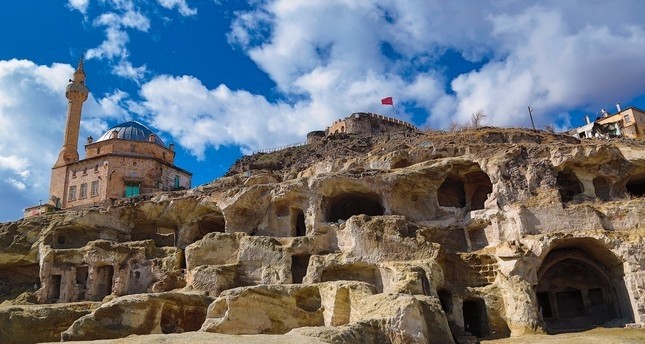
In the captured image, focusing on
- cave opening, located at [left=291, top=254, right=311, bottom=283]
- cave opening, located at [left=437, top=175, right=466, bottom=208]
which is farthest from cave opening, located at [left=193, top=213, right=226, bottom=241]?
cave opening, located at [left=437, top=175, right=466, bottom=208]

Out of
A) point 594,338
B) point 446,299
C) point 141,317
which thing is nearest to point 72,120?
point 141,317

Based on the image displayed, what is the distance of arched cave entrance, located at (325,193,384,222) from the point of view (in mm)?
30150

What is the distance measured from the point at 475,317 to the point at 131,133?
3529 cm

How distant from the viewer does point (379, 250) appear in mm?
23703

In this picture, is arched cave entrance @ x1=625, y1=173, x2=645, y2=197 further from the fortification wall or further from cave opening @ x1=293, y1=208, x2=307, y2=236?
the fortification wall

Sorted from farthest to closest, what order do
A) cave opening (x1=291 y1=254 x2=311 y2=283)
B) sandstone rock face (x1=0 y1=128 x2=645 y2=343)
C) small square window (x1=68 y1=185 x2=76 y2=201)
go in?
small square window (x1=68 y1=185 x2=76 y2=201)
cave opening (x1=291 y1=254 x2=311 y2=283)
sandstone rock face (x1=0 y1=128 x2=645 y2=343)

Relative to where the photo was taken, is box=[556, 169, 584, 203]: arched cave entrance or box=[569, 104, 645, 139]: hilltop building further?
box=[569, 104, 645, 139]: hilltop building

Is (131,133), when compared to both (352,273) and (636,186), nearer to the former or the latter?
(352,273)

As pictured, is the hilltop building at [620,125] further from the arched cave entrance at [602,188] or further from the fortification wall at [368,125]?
the arched cave entrance at [602,188]

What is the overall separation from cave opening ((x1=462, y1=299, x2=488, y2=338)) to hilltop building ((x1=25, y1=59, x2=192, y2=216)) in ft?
93.6

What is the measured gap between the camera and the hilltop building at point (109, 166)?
42.2 meters

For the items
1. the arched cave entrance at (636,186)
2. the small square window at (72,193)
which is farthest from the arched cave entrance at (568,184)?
the small square window at (72,193)

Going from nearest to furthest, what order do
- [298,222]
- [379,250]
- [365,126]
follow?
[379,250]
[298,222]
[365,126]

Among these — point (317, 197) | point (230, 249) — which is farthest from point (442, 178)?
point (230, 249)
